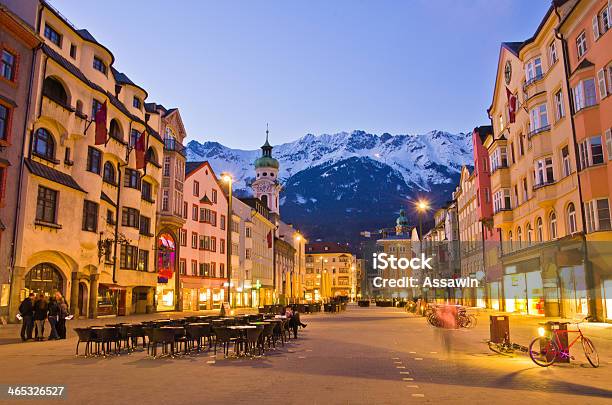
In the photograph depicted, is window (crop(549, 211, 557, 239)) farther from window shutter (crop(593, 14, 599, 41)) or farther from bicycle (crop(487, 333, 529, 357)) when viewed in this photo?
bicycle (crop(487, 333, 529, 357))

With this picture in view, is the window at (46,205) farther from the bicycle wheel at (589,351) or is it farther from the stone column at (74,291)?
the bicycle wheel at (589,351)

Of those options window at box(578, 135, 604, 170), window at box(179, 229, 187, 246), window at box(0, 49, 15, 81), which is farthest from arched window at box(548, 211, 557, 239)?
window at box(179, 229, 187, 246)

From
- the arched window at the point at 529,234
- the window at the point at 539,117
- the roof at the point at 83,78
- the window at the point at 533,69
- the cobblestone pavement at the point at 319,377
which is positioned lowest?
the cobblestone pavement at the point at 319,377

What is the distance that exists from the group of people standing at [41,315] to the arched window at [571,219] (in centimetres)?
2672

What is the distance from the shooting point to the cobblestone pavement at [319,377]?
9805mm

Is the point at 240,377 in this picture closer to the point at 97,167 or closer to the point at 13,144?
the point at 13,144

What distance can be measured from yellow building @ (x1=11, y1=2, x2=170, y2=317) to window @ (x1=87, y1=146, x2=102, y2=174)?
69 millimetres

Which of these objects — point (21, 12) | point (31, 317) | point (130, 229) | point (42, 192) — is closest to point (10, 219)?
point (42, 192)

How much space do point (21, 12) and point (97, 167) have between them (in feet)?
36.7

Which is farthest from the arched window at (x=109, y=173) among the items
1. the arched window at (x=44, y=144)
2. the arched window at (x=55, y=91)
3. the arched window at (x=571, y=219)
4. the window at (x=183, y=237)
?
the arched window at (x=571, y=219)

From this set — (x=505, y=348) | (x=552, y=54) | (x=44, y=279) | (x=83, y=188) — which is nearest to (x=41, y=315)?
(x=44, y=279)

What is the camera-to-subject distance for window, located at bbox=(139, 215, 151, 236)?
45.7m

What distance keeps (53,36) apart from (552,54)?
103 ft

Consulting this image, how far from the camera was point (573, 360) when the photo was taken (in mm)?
14531
